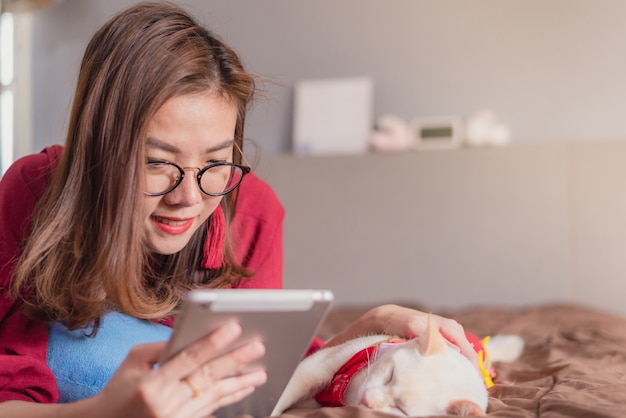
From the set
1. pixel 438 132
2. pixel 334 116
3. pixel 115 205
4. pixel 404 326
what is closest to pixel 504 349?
pixel 404 326

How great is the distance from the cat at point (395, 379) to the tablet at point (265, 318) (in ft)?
0.58

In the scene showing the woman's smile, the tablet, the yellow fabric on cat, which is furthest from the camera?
the yellow fabric on cat

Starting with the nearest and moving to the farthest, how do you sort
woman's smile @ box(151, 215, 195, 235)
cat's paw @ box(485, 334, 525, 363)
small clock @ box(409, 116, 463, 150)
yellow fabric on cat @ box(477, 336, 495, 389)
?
woman's smile @ box(151, 215, 195, 235) → yellow fabric on cat @ box(477, 336, 495, 389) → cat's paw @ box(485, 334, 525, 363) → small clock @ box(409, 116, 463, 150)

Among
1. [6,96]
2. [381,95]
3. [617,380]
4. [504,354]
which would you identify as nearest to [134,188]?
[617,380]

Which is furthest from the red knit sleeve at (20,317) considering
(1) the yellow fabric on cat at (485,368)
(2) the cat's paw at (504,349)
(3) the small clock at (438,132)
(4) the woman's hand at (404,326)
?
(3) the small clock at (438,132)

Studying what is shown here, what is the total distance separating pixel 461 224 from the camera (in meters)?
2.88

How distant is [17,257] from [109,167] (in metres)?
0.25

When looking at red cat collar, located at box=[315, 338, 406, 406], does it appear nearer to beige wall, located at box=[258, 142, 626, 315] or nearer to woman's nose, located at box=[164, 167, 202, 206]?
woman's nose, located at box=[164, 167, 202, 206]

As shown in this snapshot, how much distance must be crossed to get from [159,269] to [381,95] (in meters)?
2.09

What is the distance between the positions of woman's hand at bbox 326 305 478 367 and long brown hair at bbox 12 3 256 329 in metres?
0.38

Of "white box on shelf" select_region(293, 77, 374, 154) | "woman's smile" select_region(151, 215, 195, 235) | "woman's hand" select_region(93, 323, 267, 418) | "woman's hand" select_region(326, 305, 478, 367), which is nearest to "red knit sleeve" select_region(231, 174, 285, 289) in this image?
"woman's hand" select_region(326, 305, 478, 367)

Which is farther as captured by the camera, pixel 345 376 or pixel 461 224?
pixel 461 224

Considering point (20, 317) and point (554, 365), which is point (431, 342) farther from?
point (20, 317)

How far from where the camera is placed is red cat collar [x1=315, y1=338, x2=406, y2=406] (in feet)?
3.66
